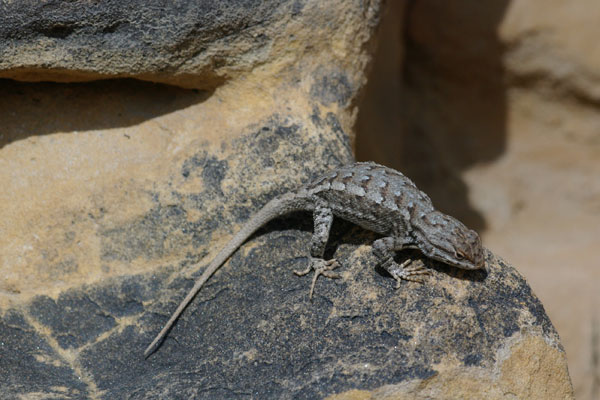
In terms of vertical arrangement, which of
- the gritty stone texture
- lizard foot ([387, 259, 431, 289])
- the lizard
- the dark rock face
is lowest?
the dark rock face

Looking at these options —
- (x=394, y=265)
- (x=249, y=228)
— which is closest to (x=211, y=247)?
(x=249, y=228)

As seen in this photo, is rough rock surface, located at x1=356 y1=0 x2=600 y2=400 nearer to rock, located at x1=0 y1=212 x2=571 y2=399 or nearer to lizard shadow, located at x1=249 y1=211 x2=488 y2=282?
lizard shadow, located at x1=249 y1=211 x2=488 y2=282

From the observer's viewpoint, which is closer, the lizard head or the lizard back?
the lizard head

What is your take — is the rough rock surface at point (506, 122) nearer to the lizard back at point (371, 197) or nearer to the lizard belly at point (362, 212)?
the lizard back at point (371, 197)

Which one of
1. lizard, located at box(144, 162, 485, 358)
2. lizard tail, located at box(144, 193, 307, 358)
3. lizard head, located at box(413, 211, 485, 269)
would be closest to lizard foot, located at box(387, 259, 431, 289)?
lizard, located at box(144, 162, 485, 358)

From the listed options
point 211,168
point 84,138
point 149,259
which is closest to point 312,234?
point 211,168

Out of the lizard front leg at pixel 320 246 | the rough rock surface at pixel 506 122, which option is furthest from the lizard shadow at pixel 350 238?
the rough rock surface at pixel 506 122
